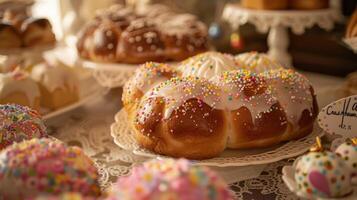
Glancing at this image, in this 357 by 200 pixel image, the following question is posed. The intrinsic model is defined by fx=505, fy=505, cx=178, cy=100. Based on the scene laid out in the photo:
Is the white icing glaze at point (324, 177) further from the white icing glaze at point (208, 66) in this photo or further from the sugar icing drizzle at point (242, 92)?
the white icing glaze at point (208, 66)

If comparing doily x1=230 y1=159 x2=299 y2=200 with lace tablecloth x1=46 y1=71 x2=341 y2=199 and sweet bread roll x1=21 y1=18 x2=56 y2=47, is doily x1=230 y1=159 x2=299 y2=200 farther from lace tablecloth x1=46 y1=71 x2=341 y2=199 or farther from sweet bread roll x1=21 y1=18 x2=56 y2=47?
sweet bread roll x1=21 y1=18 x2=56 y2=47

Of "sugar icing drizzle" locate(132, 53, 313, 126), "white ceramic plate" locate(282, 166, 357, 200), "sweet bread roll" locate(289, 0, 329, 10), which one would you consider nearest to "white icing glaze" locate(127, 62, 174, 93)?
"sugar icing drizzle" locate(132, 53, 313, 126)

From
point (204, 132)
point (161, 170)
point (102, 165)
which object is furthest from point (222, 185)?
point (102, 165)

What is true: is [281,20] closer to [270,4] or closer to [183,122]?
[270,4]

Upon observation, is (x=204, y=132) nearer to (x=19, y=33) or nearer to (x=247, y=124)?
(x=247, y=124)

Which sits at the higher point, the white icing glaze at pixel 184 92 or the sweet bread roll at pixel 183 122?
the white icing glaze at pixel 184 92

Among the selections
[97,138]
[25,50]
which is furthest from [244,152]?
[25,50]

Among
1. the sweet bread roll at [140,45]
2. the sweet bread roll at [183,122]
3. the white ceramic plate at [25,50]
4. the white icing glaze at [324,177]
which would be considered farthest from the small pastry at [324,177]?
the white ceramic plate at [25,50]
